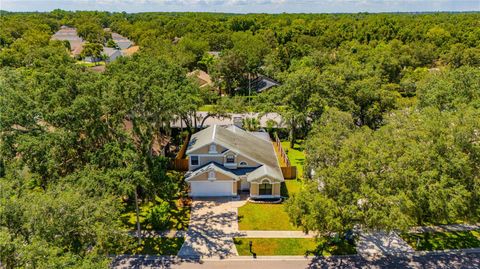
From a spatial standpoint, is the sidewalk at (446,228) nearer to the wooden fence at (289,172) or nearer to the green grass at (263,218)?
the green grass at (263,218)

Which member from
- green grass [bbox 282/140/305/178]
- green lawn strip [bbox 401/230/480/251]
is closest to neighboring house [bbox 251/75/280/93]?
green grass [bbox 282/140/305/178]

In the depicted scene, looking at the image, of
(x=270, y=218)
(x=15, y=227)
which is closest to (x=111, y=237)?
(x=15, y=227)

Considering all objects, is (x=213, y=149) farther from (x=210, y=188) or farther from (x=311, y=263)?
(x=311, y=263)

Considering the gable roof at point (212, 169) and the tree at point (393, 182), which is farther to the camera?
the gable roof at point (212, 169)

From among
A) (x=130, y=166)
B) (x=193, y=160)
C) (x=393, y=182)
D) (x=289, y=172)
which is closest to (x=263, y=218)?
(x=289, y=172)

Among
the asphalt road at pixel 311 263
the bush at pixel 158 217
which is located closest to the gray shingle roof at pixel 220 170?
the bush at pixel 158 217

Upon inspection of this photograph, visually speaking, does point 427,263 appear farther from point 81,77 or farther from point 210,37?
point 210,37
